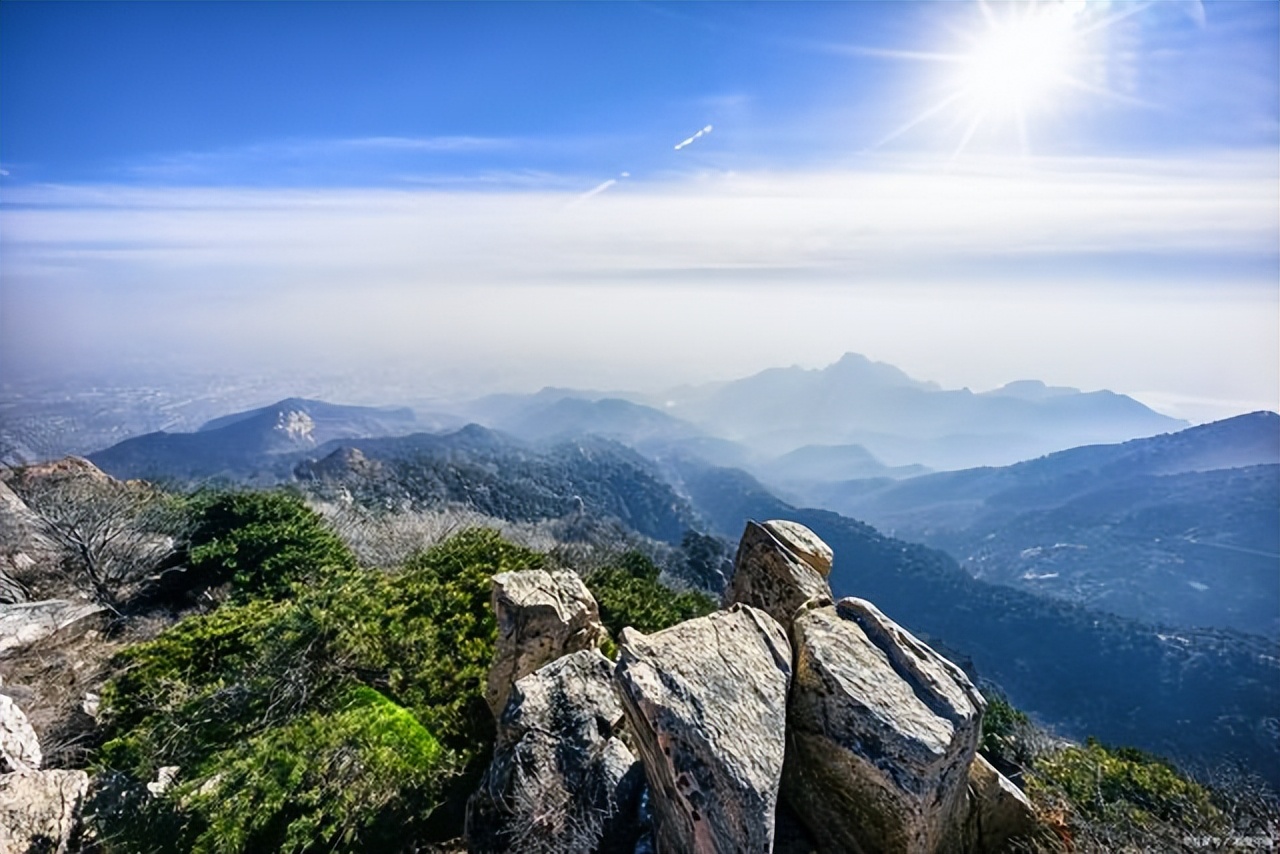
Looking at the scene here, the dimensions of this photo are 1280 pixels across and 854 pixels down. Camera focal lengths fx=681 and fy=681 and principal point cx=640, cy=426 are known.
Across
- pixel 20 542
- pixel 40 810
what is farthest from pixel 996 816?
pixel 20 542

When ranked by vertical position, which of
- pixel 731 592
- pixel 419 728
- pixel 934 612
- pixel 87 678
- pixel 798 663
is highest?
pixel 798 663

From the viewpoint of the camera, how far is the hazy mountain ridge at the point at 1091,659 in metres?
62.4

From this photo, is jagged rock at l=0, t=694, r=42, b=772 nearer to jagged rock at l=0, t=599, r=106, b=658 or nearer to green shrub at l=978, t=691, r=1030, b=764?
jagged rock at l=0, t=599, r=106, b=658

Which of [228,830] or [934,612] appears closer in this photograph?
[228,830]

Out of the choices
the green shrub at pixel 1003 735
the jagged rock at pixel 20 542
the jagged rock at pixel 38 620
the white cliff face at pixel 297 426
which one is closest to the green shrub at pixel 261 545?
the jagged rock at pixel 38 620

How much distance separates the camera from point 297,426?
150 m

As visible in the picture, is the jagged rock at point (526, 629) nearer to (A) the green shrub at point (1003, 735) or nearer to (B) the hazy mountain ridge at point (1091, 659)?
(A) the green shrub at point (1003, 735)

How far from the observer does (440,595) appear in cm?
1373

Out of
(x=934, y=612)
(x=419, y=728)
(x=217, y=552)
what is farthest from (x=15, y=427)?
(x=934, y=612)

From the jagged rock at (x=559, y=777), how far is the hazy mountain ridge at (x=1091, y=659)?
66.2 meters

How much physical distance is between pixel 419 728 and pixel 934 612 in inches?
3629

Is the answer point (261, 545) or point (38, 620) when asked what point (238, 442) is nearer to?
point (261, 545)

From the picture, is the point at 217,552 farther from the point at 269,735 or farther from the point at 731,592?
the point at 731,592

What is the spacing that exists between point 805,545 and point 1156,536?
6564 inches
